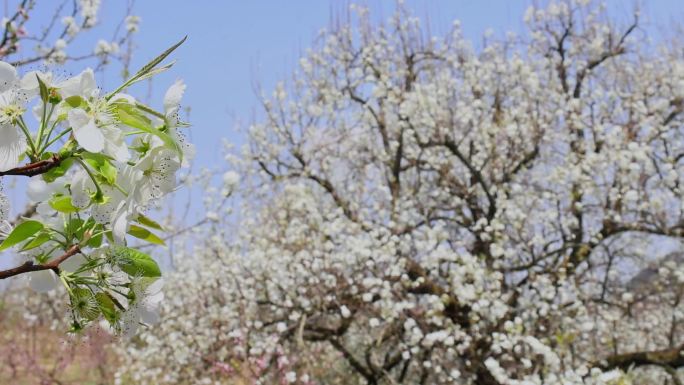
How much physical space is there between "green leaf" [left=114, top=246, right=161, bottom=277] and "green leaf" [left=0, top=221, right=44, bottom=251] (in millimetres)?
118

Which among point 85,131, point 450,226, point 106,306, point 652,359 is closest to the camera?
point 85,131

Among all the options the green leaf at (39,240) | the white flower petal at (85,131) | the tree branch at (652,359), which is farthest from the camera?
the tree branch at (652,359)

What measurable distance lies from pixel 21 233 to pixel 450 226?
631 cm

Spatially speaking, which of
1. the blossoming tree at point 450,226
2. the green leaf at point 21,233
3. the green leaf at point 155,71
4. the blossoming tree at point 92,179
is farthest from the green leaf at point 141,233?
the blossoming tree at point 450,226

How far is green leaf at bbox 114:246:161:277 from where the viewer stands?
36.3 inches

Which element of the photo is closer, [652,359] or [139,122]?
[139,122]

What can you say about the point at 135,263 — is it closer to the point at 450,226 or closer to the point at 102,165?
the point at 102,165

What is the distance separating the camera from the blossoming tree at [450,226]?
18.5ft

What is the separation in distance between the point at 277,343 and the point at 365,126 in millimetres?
2770

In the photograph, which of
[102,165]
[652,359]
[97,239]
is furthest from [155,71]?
[652,359]

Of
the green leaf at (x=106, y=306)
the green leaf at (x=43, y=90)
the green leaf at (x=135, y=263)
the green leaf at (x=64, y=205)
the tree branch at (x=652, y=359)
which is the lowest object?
the tree branch at (x=652, y=359)

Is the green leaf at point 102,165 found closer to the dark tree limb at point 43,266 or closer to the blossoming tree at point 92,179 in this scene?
the blossoming tree at point 92,179

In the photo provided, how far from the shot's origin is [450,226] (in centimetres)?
700

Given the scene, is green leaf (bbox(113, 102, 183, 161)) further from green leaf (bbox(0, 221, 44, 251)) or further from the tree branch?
the tree branch
